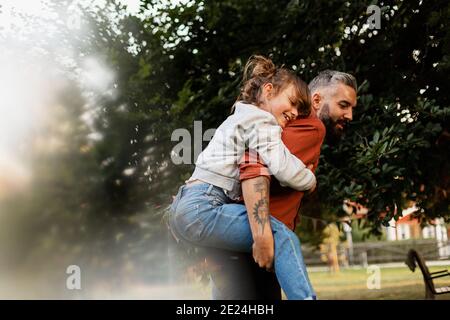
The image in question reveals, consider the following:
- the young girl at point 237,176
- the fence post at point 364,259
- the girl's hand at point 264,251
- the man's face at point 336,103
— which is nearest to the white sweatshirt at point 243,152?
the young girl at point 237,176

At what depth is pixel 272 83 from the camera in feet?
5.52

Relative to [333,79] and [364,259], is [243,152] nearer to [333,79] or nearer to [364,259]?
[333,79]

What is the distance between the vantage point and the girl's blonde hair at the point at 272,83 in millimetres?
1667

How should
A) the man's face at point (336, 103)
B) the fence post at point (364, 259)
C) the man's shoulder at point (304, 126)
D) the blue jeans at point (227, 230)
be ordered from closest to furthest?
the blue jeans at point (227, 230) < the man's shoulder at point (304, 126) < the man's face at point (336, 103) < the fence post at point (364, 259)

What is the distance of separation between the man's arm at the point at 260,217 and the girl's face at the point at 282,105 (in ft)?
0.68

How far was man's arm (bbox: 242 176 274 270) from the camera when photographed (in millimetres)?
1497

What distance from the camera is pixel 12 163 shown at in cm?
508

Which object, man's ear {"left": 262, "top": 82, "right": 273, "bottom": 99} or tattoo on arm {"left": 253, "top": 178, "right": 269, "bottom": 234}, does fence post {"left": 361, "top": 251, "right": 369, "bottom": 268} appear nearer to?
man's ear {"left": 262, "top": 82, "right": 273, "bottom": 99}

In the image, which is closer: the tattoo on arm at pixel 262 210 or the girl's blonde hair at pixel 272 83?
the tattoo on arm at pixel 262 210

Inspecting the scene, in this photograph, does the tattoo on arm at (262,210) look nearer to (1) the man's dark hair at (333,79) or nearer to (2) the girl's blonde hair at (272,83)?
(2) the girl's blonde hair at (272,83)

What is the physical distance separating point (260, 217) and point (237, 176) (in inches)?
6.4
